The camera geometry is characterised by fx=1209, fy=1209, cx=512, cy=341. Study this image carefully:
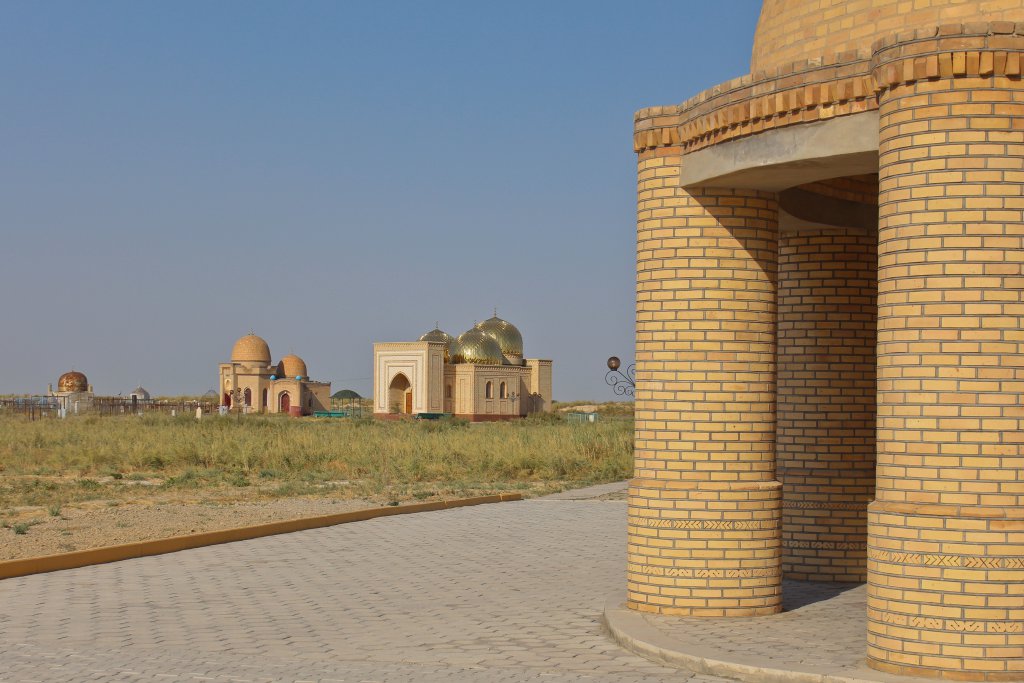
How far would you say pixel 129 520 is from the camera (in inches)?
620

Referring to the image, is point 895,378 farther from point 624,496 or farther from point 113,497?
point 113,497

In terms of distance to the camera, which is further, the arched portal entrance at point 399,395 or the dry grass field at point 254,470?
the arched portal entrance at point 399,395

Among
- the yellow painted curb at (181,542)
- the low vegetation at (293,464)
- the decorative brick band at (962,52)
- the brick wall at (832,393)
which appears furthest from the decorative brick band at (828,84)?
the low vegetation at (293,464)

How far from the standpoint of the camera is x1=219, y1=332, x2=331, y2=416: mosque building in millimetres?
79750

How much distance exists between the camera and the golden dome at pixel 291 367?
86.3 meters

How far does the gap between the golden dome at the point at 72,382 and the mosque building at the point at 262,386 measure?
13.8 metres

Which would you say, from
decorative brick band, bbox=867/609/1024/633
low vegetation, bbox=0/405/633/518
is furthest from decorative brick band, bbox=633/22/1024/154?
low vegetation, bbox=0/405/633/518

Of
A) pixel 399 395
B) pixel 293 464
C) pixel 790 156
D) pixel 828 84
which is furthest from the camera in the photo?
pixel 399 395

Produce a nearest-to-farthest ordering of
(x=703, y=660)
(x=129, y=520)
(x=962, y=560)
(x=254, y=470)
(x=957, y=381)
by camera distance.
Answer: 1. (x=962, y=560)
2. (x=957, y=381)
3. (x=703, y=660)
4. (x=129, y=520)
5. (x=254, y=470)

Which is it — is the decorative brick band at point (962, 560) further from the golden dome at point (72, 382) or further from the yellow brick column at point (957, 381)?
the golden dome at point (72, 382)

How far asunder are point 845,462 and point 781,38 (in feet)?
11.6

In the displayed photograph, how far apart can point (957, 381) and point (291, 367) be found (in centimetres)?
8197

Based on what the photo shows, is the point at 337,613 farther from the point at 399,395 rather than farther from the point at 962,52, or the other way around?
the point at 399,395

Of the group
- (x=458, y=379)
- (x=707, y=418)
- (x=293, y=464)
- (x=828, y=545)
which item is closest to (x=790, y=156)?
(x=707, y=418)
